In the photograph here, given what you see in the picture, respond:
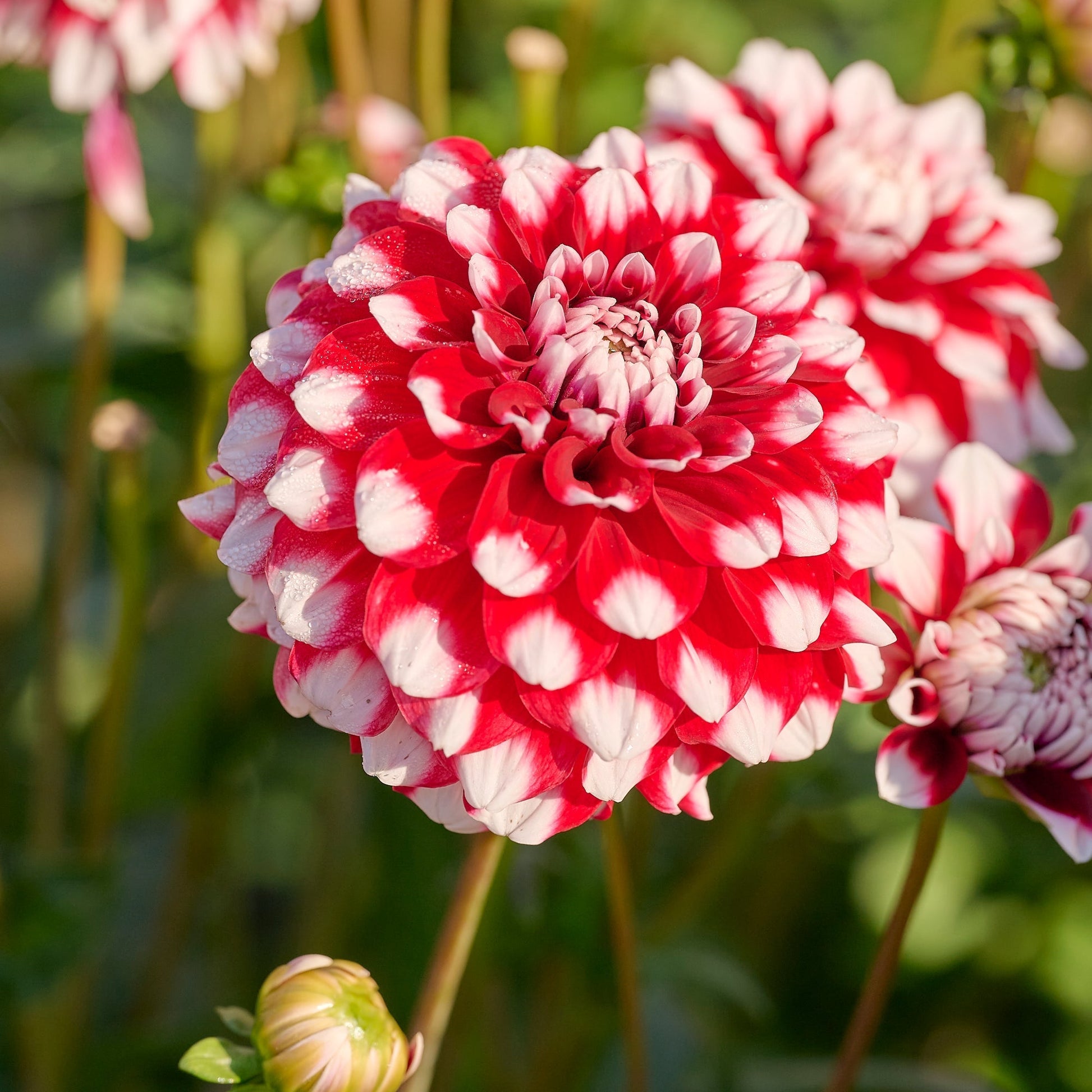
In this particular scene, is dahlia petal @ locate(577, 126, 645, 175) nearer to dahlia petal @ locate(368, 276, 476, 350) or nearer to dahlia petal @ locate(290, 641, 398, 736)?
dahlia petal @ locate(368, 276, 476, 350)

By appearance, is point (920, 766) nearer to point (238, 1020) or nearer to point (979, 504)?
point (979, 504)

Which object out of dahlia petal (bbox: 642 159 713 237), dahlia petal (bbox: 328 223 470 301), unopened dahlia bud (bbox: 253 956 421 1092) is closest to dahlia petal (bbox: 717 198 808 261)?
dahlia petal (bbox: 642 159 713 237)

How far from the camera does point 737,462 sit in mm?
453

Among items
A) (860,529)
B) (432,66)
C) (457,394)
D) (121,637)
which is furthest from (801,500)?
(432,66)

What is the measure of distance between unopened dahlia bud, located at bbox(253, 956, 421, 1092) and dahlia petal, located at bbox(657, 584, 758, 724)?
18 centimetres

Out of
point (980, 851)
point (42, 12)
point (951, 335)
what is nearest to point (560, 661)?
point (951, 335)

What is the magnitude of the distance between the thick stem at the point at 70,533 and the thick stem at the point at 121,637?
0.09 ft

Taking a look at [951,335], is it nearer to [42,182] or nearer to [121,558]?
[121,558]

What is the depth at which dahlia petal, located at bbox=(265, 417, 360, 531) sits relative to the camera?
1.34ft

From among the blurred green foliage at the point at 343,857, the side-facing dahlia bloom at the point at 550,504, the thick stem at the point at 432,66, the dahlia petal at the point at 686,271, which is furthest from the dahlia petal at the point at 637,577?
the thick stem at the point at 432,66

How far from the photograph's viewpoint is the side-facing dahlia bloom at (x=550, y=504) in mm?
409

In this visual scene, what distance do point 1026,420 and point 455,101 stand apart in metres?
0.87

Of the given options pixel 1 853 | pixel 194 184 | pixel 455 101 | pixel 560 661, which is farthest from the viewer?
pixel 455 101

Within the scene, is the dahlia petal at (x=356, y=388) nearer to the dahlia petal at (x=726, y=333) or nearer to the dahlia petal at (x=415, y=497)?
the dahlia petal at (x=415, y=497)
